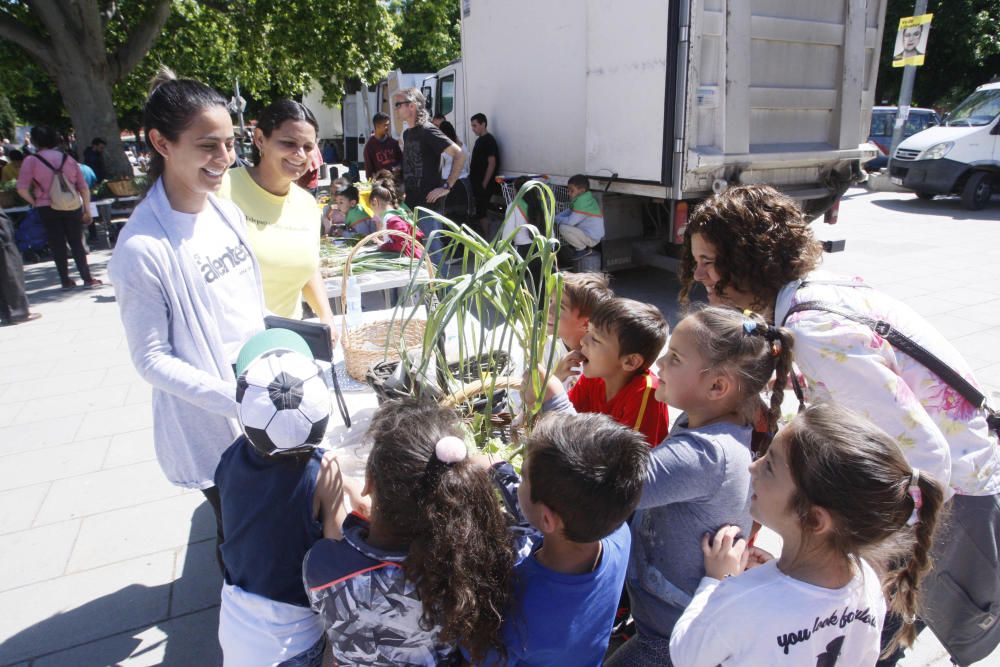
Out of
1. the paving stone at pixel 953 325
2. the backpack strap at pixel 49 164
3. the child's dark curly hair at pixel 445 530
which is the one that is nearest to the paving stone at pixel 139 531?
the child's dark curly hair at pixel 445 530

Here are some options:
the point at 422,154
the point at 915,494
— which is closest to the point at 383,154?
the point at 422,154

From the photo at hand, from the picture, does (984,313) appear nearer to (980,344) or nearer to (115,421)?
(980,344)

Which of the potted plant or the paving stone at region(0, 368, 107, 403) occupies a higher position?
the potted plant

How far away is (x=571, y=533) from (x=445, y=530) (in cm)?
25

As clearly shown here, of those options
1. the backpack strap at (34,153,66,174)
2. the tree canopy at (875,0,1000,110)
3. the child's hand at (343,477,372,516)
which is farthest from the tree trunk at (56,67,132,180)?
the tree canopy at (875,0,1000,110)

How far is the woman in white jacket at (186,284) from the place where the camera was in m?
1.54


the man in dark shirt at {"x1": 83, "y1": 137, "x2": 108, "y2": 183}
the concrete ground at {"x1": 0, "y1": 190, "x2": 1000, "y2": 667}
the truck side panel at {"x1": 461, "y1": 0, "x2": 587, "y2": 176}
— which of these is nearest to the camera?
the concrete ground at {"x1": 0, "y1": 190, "x2": 1000, "y2": 667}

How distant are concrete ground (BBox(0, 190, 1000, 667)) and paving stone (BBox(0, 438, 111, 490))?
0.01 metres

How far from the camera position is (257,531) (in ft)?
4.44

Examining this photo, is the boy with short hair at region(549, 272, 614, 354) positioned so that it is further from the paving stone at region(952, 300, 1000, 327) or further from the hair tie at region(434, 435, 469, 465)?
the paving stone at region(952, 300, 1000, 327)

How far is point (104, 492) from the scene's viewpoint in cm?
307

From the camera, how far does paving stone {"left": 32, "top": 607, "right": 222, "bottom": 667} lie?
207cm

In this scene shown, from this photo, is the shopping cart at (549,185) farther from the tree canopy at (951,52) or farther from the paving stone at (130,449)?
the tree canopy at (951,52)

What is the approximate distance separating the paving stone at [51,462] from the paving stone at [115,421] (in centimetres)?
12
